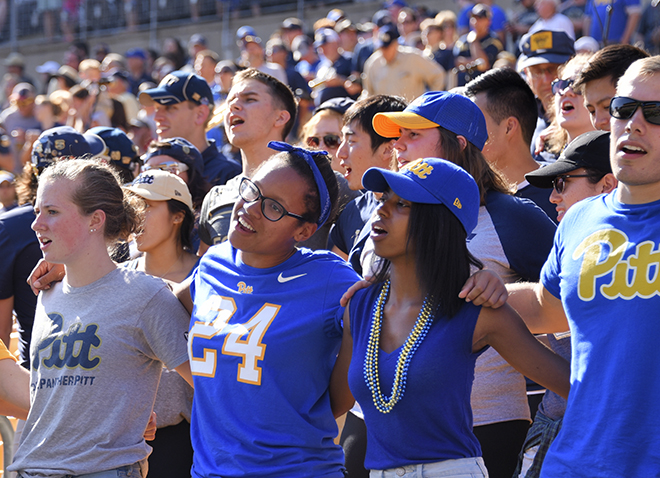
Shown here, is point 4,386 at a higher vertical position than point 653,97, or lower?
lower

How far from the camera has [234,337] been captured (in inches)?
107

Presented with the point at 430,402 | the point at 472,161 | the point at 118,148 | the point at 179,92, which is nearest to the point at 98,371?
the point at 430,402

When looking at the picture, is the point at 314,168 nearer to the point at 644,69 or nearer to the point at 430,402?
the point at 430,402

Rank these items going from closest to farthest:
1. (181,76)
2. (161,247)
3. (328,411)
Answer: (328,411) < (161,247) < (181,76)

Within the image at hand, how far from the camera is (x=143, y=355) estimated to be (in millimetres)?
3029

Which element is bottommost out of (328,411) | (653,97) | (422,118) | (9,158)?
(9,158)

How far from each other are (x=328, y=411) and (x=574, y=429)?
0.86 meters

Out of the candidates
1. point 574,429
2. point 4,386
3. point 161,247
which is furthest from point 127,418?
point 574,429

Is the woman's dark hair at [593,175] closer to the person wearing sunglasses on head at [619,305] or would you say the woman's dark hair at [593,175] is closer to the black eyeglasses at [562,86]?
the person wearing sunglasses on head at [619,305]

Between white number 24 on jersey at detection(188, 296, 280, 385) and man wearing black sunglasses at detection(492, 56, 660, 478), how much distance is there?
966mm

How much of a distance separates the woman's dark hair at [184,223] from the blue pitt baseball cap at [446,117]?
4.34 feet

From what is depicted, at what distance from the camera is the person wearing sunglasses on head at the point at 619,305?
2.11 metres

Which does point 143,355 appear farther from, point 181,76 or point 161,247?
point 181,76

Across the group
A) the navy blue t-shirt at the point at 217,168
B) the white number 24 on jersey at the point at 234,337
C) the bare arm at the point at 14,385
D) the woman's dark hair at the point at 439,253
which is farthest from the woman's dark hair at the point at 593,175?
the navy blue t-shirt at the point at 217,168
